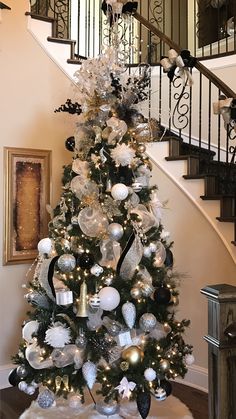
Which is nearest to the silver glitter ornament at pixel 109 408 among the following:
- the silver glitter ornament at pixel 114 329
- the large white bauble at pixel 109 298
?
the silver glitter ornament at pixel 114 329

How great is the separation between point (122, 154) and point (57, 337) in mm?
1162

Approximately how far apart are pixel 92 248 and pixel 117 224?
0.22m

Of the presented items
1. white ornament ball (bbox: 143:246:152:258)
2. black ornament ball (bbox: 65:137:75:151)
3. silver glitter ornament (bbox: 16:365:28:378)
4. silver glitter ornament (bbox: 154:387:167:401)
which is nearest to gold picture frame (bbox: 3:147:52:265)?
black ornament ball (bbox: 65:137:75:151)

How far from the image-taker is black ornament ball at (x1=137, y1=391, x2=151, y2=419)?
2600 millimetres

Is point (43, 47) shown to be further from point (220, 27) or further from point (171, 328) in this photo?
point (220, 27)

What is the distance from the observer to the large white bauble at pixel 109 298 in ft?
8.36

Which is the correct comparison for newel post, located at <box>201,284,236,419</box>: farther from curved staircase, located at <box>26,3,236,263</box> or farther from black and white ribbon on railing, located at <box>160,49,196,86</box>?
black and white ribbon on railing, located at <box>160,49,196,86</box>

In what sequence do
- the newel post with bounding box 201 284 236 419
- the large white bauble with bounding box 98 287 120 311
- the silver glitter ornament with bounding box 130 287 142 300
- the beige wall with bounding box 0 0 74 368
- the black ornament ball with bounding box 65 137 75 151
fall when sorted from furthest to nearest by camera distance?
the black ornament ball with bounding box 65 137 75 151 → the beige wall with bounding box 0 0 74 368 → the silver glitter ornament with bounding box 130 287 142 300 → the large white bauble with bounding box 98 287 120 311 → the newel post with bounding box 201 284 236 419

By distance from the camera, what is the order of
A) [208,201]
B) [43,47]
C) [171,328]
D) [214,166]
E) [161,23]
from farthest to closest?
[161,23]
[214,166]
[43,47]
[208,201]
[171,328]

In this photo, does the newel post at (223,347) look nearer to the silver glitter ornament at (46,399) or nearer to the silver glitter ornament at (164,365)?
the silver glitter ornament at (164,365)

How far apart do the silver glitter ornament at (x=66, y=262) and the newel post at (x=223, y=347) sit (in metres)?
1.44

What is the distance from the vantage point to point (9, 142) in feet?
12.0

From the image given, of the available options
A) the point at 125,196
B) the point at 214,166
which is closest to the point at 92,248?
the point at 125,196

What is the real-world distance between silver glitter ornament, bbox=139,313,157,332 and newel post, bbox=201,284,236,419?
1.26 m
